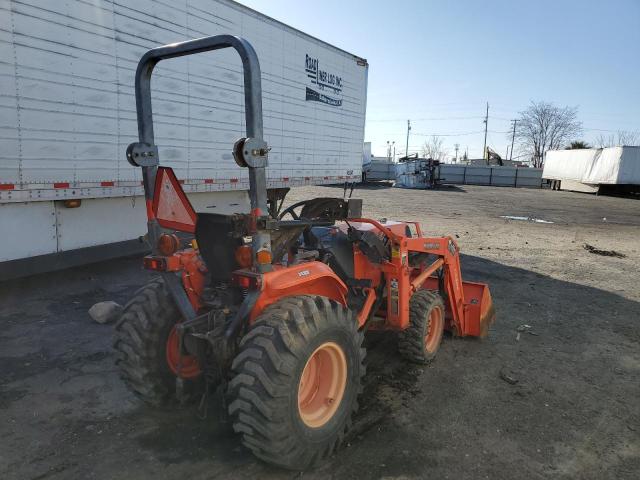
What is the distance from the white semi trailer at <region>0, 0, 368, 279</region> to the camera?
563 cm

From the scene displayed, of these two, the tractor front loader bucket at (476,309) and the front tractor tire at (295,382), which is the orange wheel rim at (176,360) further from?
the tractor front loader bucket at (476,309)

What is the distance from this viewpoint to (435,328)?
Result: 5027mm

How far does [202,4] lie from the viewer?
25.3ft

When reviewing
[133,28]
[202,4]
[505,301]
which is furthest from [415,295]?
[202,4]

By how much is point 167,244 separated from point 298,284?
97cm

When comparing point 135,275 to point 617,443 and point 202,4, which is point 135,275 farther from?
point 617,443

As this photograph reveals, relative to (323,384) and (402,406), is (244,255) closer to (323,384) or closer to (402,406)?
(323,384)

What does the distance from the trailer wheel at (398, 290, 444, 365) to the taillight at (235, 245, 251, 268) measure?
2117 mm

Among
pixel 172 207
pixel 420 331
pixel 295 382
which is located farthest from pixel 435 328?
pixel 172 207

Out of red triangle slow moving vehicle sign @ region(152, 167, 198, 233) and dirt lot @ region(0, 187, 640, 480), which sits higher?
red triangle slow moving vehicle sign @ region(152, 167, 198, 233)

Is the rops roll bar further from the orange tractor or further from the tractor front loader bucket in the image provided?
the tractor front loader bucket

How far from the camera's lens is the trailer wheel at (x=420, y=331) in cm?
460

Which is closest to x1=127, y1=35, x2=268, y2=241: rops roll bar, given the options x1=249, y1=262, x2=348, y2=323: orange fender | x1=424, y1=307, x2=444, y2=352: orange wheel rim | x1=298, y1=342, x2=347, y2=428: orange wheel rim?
x1=249, y1=262, x2=348, y2=323: orange fender

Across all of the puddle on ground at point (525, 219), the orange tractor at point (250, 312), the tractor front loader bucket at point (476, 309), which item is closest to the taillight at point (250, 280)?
the orange tractor at point (250, 312)
